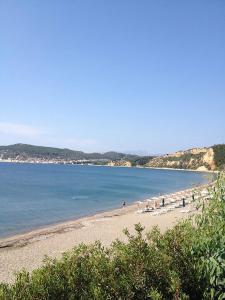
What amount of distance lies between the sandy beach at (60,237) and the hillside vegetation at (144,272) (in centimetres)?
1375

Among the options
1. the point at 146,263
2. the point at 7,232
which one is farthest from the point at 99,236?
the point at 146,263

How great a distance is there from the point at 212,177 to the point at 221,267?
2.44 meters

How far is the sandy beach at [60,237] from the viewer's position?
25.6m

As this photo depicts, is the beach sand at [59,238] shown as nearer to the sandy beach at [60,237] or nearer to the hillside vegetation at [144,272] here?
the sandy beach at [60,237]

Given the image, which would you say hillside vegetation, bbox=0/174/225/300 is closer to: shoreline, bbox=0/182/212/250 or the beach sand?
the beach sand

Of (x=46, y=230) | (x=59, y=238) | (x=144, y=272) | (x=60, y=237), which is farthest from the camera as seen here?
(x=46, y=230)

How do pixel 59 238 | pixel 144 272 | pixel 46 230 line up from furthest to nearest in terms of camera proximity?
pixel 46 230 < pixel 59 238 < pixel 144 272

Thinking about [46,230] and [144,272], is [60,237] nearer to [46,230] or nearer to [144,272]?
[46,230]

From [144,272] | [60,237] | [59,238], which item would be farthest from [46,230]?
[144,272]

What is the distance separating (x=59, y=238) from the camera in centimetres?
3406

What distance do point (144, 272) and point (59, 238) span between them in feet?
88.5

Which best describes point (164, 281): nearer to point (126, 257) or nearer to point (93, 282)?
point (126, 257)

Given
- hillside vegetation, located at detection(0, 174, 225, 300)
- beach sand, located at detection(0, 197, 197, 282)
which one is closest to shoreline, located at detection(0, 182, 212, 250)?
beach sand, located at detection(0, 197, 197, 282)

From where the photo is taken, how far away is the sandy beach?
25.6 m
